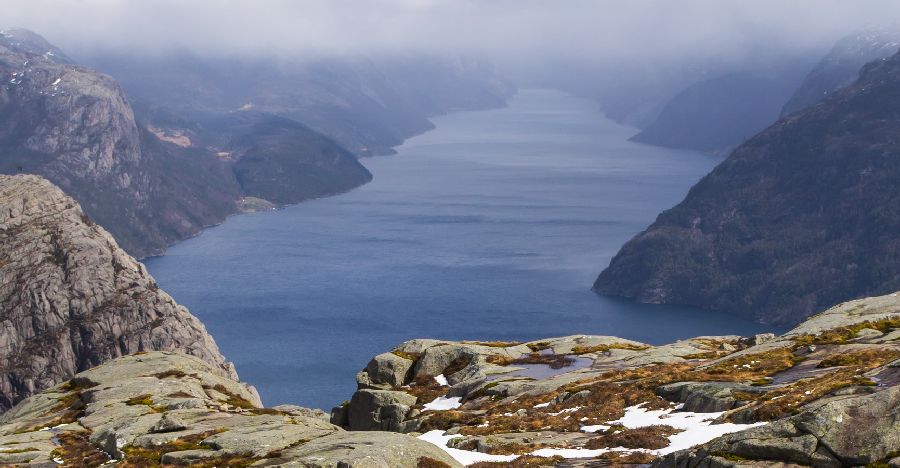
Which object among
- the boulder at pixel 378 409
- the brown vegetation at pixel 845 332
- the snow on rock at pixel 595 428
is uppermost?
the brown vegetation at pixel 845 332

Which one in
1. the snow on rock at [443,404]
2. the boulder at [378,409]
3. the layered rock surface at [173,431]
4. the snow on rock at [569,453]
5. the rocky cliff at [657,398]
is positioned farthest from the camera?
the snow on rock at [443,404]

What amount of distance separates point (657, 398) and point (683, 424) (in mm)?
6505

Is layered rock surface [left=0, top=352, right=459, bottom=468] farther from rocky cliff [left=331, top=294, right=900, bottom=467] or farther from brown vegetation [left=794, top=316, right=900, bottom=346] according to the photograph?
brown vegetation [left=794, top=316, right=900, bottom=346]

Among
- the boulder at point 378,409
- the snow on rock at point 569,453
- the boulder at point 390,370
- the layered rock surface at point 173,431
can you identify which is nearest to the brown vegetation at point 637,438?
the snow on rock at point 569,453

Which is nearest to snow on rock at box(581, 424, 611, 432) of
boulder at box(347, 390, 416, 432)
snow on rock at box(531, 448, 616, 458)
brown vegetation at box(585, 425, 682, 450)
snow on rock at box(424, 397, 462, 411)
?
brown vegetation at box(585, 425, 682, 450)

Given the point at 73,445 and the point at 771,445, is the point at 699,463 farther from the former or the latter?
the point at 73,445

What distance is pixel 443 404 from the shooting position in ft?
229

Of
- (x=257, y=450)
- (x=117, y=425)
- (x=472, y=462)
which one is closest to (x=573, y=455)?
(x=472, y=462)

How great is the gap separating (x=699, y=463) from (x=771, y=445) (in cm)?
269

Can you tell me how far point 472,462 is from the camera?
50031 mm

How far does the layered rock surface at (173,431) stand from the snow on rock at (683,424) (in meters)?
10.4

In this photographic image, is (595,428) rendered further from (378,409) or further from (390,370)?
(390,370)

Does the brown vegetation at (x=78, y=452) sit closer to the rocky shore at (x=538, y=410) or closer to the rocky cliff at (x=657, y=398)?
the rocky shore at (x=538, y=410)

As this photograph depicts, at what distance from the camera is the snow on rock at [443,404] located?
2714 inches
